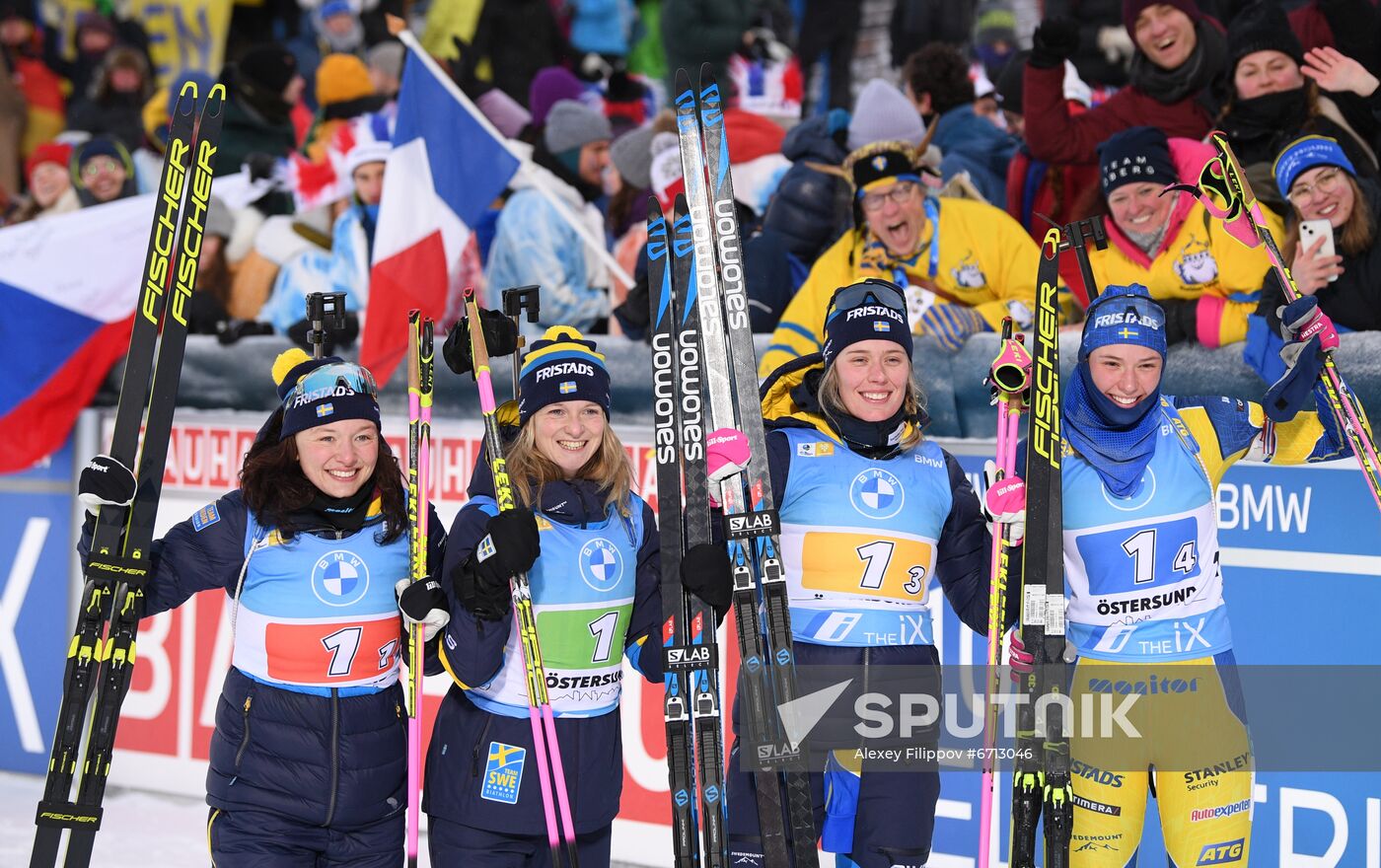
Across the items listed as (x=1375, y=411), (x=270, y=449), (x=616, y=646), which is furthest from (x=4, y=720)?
(x=1375, y=411)

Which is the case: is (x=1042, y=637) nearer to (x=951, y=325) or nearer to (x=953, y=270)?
(x=951, y=325)

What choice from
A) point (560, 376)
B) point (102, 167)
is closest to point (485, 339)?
point (560, 376)

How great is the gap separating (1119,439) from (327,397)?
203 centimetres

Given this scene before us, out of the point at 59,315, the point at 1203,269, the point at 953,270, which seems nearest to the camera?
the point at 1203,269

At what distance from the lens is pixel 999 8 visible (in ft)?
27.1

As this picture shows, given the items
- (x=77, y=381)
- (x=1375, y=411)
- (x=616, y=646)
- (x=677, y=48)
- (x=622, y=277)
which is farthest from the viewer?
(x=677, y=48)

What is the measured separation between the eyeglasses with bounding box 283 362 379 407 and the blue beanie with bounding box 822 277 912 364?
1.23 meters

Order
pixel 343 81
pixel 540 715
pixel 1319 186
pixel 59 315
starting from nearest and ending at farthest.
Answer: pixel 540 715 → pixel 1319 186 → pixel 59 315 → pixel 343 81

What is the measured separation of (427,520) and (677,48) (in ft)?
16.3

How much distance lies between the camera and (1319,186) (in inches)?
196

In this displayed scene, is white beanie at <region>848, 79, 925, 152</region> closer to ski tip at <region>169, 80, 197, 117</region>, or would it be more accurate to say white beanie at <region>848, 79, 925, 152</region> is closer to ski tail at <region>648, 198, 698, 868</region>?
ski tail at <region>648, 198, 698, 868</region>

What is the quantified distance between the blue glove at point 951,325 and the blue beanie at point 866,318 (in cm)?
144

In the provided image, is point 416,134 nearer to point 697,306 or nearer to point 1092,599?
point 697,306

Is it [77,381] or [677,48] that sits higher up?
[677,48]
